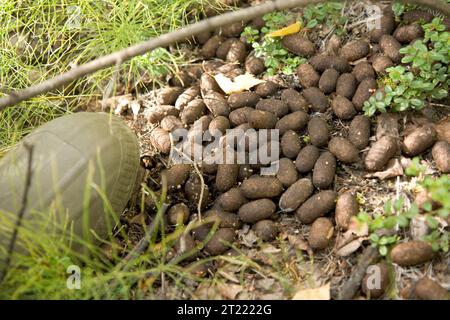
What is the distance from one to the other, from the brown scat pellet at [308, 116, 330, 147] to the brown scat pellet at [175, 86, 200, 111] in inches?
26.7

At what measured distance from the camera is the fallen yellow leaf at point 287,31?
2879 millimetres

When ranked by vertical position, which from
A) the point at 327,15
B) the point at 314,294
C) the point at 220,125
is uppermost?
the point at 327,15

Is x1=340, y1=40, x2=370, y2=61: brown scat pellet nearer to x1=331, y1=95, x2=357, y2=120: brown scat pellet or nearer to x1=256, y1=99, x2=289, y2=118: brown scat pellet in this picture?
x1=331, y1=95, x2=357, y2=120: brown scat pellet

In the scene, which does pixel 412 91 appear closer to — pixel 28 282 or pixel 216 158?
pixel 216 158

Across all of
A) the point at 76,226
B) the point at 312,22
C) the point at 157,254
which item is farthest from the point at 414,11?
the point at 76,226

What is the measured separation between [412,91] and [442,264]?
78 centimetres

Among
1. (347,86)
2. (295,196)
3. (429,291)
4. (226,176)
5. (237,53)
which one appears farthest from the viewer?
(237,53)

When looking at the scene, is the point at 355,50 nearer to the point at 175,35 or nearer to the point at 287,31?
the point at 287,31

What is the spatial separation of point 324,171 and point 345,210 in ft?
0.69

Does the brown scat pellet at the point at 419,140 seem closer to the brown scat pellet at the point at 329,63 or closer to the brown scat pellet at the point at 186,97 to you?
the brown scat pellet at the point at 329,63

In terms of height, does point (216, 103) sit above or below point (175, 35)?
below

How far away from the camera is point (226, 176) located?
2.53m

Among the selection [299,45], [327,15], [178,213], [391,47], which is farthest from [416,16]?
[178,213]

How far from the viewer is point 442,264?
86.6 inches
